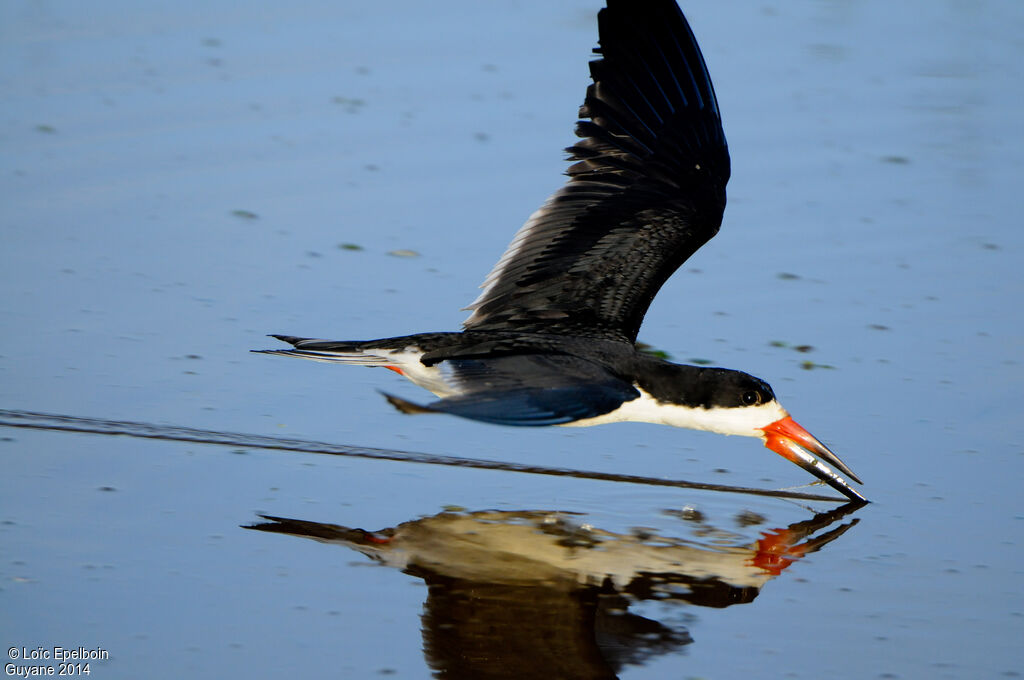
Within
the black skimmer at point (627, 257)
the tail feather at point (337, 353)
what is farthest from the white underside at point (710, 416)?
the tail feather at point (337, 353)

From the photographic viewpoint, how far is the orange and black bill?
5177mm

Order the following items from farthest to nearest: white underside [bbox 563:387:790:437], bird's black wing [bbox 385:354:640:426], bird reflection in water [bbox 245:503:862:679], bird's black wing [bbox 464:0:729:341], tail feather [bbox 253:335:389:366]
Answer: bird's black wing [bbox 464:0:729:341]
tail feather [bbox 253:335:389:366]
white underside [bbox 563:387:790:437]
bird's black wing [bbox 385:354:640:426]
bird reflection in water [bbox 245:503:862:679]

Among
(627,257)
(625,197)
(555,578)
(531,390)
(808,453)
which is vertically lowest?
(555,578)

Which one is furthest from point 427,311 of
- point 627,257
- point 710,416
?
point 710,416

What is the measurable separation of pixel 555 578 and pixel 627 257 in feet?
4.88

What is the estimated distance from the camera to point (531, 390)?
4551 millimetres

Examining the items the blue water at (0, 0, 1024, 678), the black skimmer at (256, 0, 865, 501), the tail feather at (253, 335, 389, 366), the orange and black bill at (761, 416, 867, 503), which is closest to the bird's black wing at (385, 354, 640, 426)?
the black skimmer at (256, 0, 865, 501)

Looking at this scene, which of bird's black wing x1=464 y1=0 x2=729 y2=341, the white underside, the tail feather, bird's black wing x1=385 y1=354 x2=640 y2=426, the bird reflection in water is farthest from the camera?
bird's black wing x1=464 y1=0 x2=729 y2=341

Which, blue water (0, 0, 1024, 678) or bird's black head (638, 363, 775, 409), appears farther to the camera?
bird's black head (638, 363, 775, 409)

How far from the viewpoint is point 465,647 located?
4.13 meters

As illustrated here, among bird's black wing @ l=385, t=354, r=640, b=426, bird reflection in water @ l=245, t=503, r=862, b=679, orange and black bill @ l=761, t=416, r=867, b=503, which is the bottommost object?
bird reflection in water @ l=245, t=503, r=862, b=679

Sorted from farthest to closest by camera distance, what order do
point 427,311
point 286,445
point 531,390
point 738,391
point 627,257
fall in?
point 427,311, point 627,257, point 286,445, point 738,391, point 531,390

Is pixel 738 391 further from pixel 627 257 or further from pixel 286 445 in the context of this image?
pixel 286 445

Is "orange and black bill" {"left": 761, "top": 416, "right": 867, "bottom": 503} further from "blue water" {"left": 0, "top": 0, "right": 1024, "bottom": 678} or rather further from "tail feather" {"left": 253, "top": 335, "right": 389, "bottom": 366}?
"tail feather" {"left": 253, "top": 335, "right": 389, "bottom": 366}
